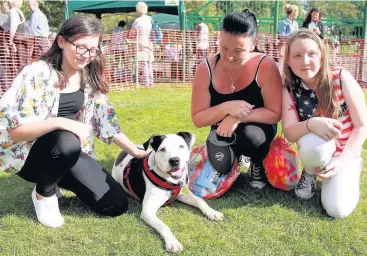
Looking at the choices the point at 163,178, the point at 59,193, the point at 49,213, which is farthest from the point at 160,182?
the point at 59,193

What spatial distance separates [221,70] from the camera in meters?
3.40

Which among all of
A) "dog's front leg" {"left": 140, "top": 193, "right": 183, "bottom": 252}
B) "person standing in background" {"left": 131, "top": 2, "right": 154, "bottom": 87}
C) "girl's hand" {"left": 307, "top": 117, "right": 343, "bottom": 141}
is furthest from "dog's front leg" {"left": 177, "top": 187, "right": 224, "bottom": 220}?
"person standing in background" {"left": 131, "top": 2, "right": 154, "bottom": 87}

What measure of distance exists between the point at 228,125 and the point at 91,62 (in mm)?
1208

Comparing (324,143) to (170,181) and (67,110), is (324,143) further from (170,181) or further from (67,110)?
(67,110)

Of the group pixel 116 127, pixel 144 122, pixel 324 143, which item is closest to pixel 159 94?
pixel 144 122

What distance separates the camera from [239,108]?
322 cm

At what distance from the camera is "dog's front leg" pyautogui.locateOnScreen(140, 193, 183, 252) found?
2.64 metres

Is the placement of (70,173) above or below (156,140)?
below

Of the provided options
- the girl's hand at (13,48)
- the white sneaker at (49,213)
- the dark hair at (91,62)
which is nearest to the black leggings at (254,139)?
the dark hair at (91,62)

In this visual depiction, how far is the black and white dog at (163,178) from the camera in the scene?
306 cm

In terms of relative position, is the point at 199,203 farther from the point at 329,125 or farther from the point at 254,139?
the point at 329,125

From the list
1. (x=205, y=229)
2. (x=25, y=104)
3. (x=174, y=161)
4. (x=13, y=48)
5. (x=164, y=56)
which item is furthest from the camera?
(x=164, y=56)

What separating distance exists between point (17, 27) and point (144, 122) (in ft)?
13.4

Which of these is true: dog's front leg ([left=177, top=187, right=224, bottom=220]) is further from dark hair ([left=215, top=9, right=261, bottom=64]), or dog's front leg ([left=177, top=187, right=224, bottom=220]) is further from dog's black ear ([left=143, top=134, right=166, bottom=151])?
dark hair ([left=215, top=9, right=261, bottom=64])
